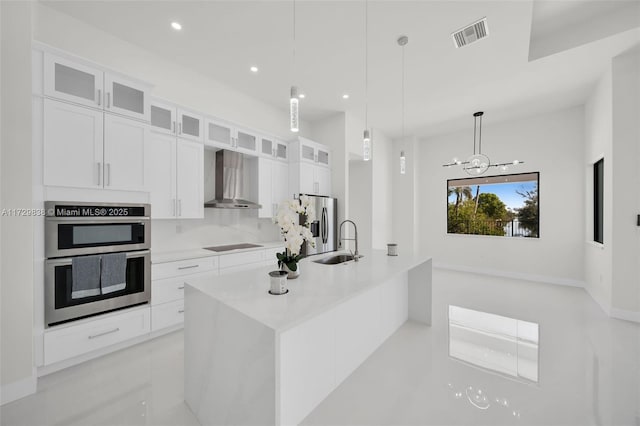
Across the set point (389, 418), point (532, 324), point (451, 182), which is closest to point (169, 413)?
point (389, 418)

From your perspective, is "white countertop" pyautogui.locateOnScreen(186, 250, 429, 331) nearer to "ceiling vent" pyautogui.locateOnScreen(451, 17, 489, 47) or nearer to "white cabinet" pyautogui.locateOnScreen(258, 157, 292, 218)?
"white cabinet" pyautogui.locateOnScreen(258, 157, 292, 218)

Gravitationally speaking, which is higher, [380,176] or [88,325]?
[380,176]

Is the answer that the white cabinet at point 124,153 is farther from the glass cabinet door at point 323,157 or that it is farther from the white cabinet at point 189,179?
the glass cabinet door at point 323,157

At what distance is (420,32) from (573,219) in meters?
4.61

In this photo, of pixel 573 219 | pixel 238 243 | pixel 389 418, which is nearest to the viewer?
pixel 389 418

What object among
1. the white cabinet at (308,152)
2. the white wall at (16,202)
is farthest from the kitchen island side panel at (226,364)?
the white cabinet at (308,152)

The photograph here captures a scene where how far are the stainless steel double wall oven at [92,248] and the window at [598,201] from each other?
6.43 m

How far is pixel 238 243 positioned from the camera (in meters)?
4.10

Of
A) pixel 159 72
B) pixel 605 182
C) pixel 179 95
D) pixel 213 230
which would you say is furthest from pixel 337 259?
pixel 605 182

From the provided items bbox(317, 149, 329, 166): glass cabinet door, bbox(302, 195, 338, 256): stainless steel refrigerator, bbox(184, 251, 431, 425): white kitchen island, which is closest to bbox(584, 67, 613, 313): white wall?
bbox(184, 251, 431, 425): white kitchen island

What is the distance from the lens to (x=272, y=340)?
1108 mm

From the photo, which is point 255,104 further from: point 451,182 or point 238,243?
point 451,182

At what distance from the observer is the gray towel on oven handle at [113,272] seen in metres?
2.28

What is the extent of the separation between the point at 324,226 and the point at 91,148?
3.19 meters
